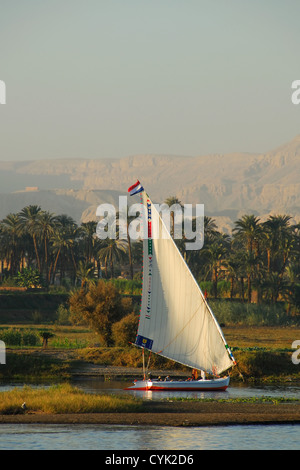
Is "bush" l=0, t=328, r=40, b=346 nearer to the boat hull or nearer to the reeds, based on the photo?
the boat hull

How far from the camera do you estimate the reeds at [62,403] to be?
3875 cm

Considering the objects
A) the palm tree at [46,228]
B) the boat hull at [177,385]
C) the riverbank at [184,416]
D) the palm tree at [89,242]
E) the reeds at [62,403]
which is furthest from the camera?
the palm tree at [89,242]

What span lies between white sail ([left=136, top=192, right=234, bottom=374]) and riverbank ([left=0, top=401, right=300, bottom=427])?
17.2ft

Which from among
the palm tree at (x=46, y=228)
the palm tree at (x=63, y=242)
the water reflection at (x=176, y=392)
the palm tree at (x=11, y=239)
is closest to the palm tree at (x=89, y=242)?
the palm tree at (x=63, y=242)

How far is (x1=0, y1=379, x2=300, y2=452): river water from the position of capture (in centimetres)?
3259

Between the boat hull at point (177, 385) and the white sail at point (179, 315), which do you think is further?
the white sail at point (179, 315)

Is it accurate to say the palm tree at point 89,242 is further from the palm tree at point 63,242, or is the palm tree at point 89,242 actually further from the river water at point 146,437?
the river water at point 146,437

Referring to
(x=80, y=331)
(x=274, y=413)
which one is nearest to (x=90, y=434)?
(x=274, y=413)

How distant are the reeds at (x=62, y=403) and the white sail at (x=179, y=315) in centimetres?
640

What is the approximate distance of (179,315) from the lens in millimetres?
46656

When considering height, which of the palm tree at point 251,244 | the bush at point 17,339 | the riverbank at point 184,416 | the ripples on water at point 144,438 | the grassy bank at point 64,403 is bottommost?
the ripples on water at point 144,438

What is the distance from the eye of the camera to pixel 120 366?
58.7 metres

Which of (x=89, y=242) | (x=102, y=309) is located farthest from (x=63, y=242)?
(x=102, y=309)

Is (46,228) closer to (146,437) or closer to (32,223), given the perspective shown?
(32,223)
